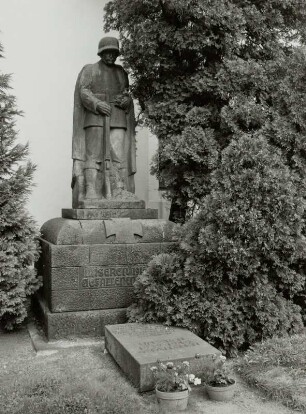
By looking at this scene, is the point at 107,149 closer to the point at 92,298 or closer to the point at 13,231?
the point at 13,231

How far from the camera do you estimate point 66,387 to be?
10.8 feet

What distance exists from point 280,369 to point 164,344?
1.01 metres

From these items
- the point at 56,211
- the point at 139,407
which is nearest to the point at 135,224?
the point at 139,407

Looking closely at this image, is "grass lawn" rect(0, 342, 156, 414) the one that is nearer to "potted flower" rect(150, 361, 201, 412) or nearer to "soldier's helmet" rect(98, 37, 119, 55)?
"potted flower" rect(150, 361, 201, 412)

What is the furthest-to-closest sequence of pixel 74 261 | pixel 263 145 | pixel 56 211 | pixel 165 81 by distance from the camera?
pixel 56 211 < pixel 165 81 < pixel 74 261 < pixel 263 145

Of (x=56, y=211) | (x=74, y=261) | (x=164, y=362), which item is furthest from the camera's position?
(x=56, y=211)

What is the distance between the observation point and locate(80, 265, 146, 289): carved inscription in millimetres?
5070

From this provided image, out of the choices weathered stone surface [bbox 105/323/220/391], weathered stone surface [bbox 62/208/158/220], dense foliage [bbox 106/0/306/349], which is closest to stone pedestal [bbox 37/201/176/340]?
weathered stone surface [bbox 62/208/158/220]

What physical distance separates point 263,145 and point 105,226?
6.55 ft

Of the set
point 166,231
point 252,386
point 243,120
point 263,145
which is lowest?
point 252,386

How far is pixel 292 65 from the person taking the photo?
6.73 metres

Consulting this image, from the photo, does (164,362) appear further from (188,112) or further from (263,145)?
(188,112)

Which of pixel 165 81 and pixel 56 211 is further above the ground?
pixel 165 81

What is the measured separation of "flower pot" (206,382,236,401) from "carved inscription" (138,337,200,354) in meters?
0.58
